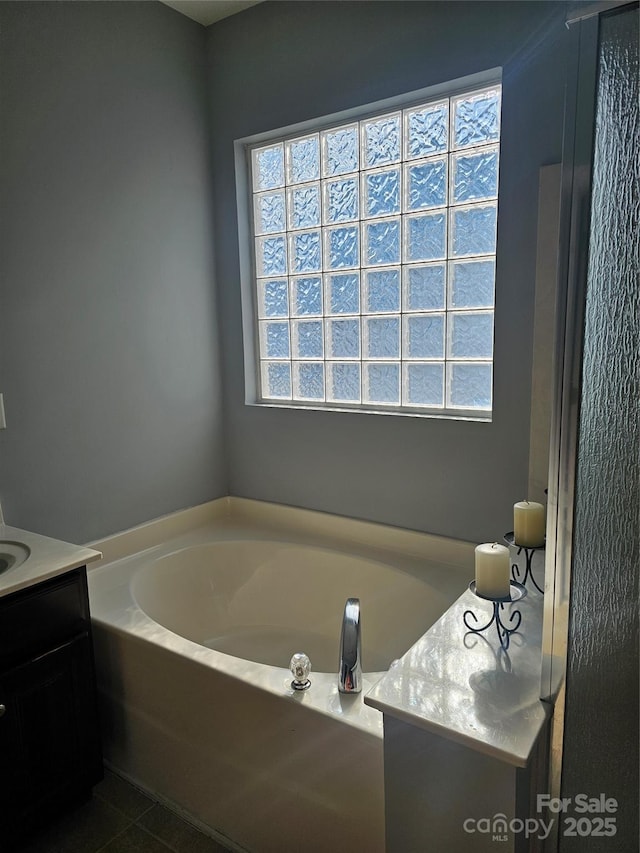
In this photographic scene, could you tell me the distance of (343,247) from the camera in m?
2.41

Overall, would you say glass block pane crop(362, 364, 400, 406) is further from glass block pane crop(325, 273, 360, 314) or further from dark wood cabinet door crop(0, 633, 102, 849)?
dark wood cabinet door crop(0, 633, 102, 849)

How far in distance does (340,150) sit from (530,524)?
1742 mm

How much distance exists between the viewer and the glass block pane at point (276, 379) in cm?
269

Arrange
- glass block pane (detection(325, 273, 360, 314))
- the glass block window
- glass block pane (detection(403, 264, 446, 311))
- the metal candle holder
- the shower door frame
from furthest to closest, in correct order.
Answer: glass block pane (detection(325, 273, 360, 314))
glass block pane (detection(403, 264, 446, 311))
the glass block window
the metal candle holder
the shower door frame

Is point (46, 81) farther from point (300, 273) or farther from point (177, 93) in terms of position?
point (300, 273)

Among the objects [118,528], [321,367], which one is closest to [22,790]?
[118,528]

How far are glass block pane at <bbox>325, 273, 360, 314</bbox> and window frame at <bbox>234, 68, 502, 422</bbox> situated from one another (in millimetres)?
51

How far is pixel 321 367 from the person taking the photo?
101 inches

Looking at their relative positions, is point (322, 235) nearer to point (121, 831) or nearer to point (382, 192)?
point (382, 192)

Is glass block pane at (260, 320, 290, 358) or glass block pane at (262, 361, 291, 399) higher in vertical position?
glass block pane at (260, 320, 290, 358)

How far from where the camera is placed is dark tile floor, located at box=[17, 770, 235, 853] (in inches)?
63.3

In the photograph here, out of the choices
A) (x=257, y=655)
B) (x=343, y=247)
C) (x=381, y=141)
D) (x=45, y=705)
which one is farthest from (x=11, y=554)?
(x=381, y=141)

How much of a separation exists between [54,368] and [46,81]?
1.01 m

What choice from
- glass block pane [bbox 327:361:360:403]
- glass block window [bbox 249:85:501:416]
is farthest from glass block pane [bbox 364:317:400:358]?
glass block pane [bbox 327:361:360:403]
